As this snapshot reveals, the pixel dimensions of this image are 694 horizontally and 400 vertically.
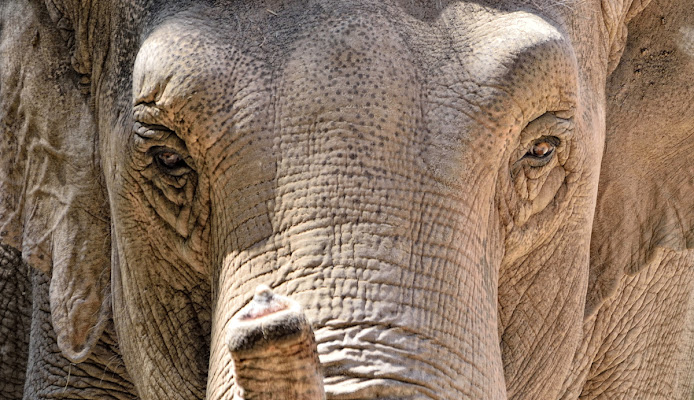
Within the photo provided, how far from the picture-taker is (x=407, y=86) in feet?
8.90

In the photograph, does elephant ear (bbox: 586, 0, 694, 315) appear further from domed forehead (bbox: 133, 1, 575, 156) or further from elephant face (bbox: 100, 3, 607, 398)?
domed forehead (bbox: 133, 1, 575, 156)

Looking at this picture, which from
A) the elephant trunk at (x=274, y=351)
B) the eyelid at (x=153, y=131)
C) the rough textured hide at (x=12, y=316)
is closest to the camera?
the elephant trunk at (x=274, y=351)

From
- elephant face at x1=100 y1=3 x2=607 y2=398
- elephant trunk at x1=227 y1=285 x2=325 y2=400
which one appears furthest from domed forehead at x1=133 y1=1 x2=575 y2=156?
elephant trunk at x1=227 y1=285 x2=325 y2=400

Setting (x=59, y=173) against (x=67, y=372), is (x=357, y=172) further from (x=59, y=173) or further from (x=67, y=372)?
(x=67, y=372)

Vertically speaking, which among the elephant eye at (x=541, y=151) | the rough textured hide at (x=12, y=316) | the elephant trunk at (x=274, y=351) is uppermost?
the rough textured hide at (x=12, y=316)

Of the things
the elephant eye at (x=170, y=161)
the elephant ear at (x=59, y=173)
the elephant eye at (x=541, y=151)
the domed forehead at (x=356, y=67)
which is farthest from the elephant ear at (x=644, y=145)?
the elephant ear at (x=59, y=173)

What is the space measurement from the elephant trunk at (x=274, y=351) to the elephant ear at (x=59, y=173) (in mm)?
1329

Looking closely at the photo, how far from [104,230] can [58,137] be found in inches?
10.7

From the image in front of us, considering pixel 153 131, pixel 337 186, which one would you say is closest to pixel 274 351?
pixel 337 186

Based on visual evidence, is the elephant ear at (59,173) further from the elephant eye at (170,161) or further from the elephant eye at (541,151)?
the elephant eye at (541,151)

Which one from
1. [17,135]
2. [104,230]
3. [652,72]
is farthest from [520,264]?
[17,135]

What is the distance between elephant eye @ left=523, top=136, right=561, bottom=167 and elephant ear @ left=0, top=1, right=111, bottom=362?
113 cm

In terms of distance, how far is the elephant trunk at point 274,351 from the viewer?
79.8 inches

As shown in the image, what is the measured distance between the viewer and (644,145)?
354 cm
